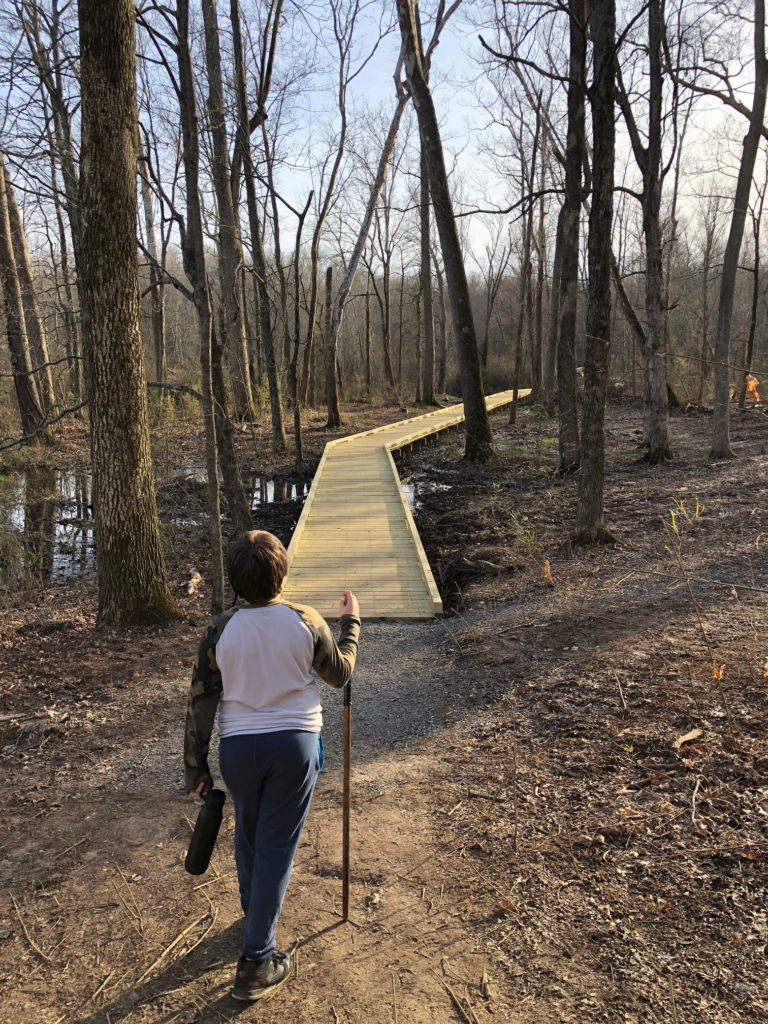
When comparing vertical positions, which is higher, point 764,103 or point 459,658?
point 764,103

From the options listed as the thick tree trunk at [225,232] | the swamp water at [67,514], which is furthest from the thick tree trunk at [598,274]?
the swamp water at [67,514]

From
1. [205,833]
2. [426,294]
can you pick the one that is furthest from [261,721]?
[426,294]

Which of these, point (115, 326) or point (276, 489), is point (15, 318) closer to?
point (276, 489)

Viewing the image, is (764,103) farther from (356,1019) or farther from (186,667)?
(356,1019)

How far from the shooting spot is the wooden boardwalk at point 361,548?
7.20 m

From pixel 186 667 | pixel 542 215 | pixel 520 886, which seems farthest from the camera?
pixel 542 215

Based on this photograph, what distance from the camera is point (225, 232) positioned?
54.7 feet

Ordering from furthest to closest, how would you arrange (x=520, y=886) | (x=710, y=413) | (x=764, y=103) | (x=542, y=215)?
1. (x=542, y=215)
2. (x=710, y=413)
3. (x=764, y=103)
4. (x=520, y=886)

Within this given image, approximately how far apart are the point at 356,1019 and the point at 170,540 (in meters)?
8.34

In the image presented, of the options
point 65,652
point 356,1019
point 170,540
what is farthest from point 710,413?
point 356,1019

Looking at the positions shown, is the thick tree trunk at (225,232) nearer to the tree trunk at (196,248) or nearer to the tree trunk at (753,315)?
the tree trunk at (196,248)

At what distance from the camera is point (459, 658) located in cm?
567

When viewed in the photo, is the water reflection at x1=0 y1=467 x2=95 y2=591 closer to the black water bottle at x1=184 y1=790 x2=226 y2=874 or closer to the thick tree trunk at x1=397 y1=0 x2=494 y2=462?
the black water bottle at x1=184 y1=790 x2=226 y2=874

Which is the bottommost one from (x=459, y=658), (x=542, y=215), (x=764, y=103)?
(x=459, y=658)
